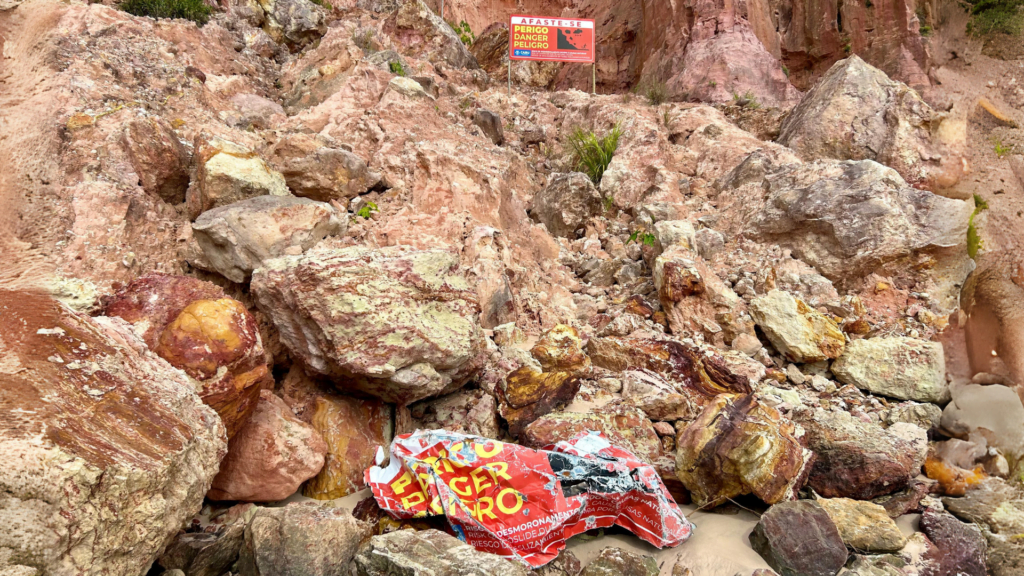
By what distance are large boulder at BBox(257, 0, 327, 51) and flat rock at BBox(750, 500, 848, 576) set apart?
8.15 metres

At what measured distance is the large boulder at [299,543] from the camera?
223 centimetres

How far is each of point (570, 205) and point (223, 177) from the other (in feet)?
12.0

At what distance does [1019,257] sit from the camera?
1931 millimetres

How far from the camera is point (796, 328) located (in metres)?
4.20

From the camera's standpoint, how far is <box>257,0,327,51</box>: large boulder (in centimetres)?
717

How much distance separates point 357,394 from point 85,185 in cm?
239

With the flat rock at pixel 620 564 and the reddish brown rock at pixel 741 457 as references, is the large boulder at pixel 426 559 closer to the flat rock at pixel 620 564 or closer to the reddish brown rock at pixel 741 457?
the flat rock at pixel 620 564

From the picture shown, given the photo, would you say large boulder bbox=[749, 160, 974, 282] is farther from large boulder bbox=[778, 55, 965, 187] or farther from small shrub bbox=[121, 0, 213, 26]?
small shrub bbox=[121, 0, 213, 26]

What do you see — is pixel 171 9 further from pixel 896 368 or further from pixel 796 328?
pixel 896 368

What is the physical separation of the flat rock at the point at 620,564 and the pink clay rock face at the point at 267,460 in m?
1.66

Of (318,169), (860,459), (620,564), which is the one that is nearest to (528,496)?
(620,564)

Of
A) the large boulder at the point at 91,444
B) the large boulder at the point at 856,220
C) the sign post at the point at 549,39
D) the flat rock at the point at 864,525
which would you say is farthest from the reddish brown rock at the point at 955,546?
the sign post at the point at 549,39

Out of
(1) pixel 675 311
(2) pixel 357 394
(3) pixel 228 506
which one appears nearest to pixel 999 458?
(1) pixel 675 311

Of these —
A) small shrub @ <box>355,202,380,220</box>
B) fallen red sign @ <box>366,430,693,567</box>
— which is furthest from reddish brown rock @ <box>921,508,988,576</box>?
small shrub @ <box>355,202,380,220</box>
